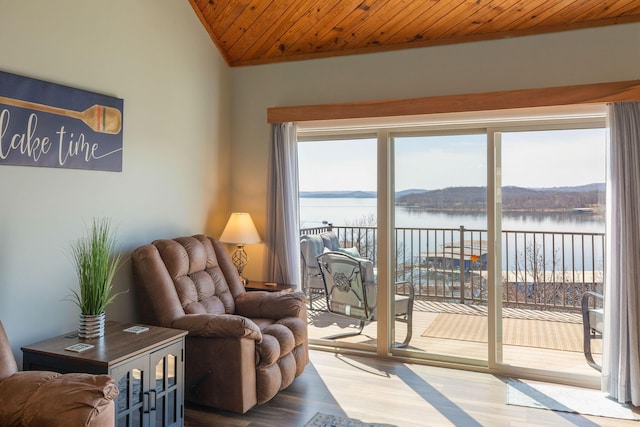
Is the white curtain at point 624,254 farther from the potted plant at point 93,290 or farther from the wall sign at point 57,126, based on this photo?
the wall sign at point 57,126

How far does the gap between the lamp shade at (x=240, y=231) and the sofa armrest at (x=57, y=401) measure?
220cm

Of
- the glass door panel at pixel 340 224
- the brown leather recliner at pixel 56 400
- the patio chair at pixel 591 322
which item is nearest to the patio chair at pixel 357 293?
the glass door panel at pixel 340 224

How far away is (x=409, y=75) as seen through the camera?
407cm

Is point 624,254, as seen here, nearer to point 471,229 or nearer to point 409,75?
point 471,229

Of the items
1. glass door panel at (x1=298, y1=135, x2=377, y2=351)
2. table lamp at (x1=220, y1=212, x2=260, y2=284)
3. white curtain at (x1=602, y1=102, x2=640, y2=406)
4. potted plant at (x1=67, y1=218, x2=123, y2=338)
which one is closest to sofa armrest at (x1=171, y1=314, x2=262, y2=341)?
potted plant at (x1=67, y1=218, x2=123, y2=338)

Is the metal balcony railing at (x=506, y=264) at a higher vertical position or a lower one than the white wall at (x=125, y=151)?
lower

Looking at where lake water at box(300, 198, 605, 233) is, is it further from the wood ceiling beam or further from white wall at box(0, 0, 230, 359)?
white wall at box(0, 0, 230, 359)

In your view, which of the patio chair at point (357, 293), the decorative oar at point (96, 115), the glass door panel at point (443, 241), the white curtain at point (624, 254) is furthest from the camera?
the patio chair at point (357, 293)

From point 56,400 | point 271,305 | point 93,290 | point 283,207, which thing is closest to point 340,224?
point 283,207

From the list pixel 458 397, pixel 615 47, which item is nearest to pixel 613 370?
pixel 458 397

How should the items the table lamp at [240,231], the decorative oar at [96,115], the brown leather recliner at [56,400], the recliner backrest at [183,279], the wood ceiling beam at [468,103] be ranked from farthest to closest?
the table lamp at [240,231] → the wood ceiling beam at [468,103] → the recliner backrest at [183,279] → the decorative oar at [96,115] → the brown leather recliner at [56,400]

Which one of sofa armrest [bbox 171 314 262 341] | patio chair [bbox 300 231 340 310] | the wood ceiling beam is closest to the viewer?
sofa armrest [bbox 171 314 262 341]

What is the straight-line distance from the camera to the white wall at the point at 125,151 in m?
2.73

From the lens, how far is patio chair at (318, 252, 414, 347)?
4.33 m
